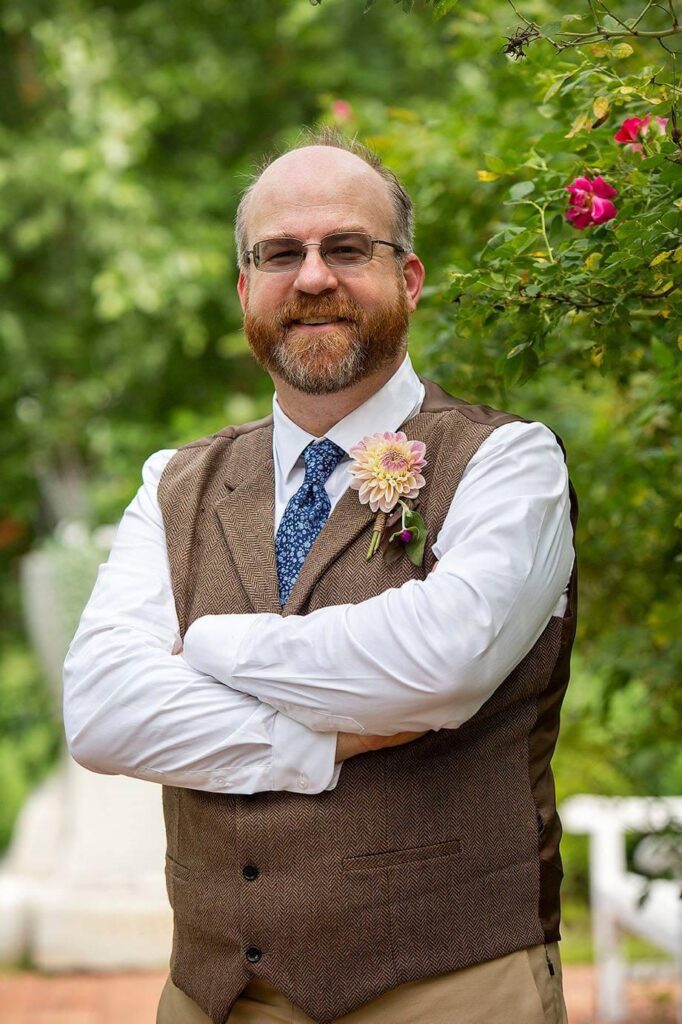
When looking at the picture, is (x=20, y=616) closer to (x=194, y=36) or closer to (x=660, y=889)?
(x=194, y=36)

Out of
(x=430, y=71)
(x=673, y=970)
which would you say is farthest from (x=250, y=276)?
(x=430, y=71)

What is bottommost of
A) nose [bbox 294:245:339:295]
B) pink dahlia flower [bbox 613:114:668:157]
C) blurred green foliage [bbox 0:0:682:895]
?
blurred green foliage [bbox 0:0:682:895]

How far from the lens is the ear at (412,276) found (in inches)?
98.3

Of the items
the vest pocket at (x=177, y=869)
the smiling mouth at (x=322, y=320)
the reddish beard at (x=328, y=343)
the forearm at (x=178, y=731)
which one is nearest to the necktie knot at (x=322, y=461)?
the reddish beard at (x=328, y=343)

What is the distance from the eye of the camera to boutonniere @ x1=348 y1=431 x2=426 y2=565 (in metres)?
2.19

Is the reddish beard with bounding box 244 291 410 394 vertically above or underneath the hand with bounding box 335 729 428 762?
above

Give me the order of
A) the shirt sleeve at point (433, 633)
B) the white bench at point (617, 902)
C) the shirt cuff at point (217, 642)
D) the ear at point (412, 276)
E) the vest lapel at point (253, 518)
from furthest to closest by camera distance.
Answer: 1. the white bench at point (617, 902)
2. the ear at point (412, 276)
3. the vest lapel at point (253, 518)
4. the shirt cuff at point (217, 642)
5. the shirt sleeve at point (433, 633)

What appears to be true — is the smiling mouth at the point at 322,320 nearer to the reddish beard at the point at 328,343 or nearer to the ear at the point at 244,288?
the reddish beard at the point at 328,343

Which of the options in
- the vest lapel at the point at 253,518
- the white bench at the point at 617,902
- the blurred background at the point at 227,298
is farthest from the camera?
the white bench at the point at 617,902

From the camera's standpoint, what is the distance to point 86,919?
618cm

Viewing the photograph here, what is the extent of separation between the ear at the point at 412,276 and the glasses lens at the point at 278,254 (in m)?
0.24

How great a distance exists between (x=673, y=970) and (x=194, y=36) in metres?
7.24

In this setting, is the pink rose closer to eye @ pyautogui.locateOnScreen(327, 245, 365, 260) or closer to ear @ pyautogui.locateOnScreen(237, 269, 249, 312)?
ear @ pyautogui.locateOnScreen(237, 269, 249, 312)

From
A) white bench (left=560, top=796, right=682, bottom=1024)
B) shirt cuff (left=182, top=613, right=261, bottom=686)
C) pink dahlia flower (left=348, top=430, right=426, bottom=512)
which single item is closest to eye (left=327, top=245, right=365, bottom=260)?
pink dahlia flower (left=348, top=430, right=426, bottom=512)
